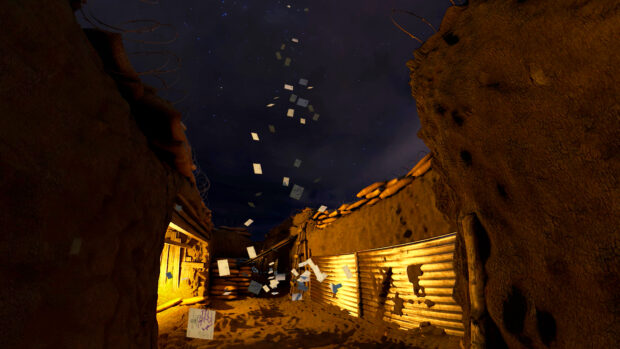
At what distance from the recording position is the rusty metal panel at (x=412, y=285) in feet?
12.5

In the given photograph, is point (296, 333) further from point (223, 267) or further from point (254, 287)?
point (254, 287)

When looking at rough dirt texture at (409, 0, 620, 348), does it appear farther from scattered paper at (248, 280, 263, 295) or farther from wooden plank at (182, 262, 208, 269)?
scattered paper at (248, 280, 263, 295)

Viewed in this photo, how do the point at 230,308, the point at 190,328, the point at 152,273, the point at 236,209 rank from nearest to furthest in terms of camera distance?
the point at 152,273 < the point at 190,328 < the point at 230,308 < the point at 236,209

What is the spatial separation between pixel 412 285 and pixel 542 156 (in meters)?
3.67

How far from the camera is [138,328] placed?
186 cm

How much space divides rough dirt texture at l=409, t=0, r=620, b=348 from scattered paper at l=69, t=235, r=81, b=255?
7.89 feet

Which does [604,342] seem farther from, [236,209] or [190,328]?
[236,209]

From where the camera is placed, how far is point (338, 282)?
280 inches

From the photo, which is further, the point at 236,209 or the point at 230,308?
the point at 236,209

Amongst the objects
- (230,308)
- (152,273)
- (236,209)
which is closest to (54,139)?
(152,273)

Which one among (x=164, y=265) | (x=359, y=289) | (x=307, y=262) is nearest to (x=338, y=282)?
(x=359, y=289)

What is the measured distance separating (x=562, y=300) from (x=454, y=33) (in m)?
1.84

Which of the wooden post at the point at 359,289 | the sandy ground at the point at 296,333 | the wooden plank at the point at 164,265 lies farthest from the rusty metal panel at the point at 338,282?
the wooden plank at the point at 164,265

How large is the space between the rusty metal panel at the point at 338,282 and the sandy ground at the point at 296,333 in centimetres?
25
